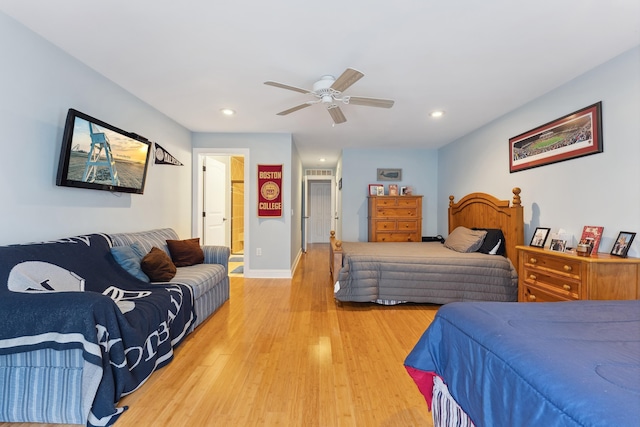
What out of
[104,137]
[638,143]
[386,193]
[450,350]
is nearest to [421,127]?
[386,193]

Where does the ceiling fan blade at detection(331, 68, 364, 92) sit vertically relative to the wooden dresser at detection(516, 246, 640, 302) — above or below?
above

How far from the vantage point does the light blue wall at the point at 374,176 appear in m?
5.39

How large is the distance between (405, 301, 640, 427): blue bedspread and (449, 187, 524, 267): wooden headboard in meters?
2.02

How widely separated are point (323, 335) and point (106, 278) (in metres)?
1.79

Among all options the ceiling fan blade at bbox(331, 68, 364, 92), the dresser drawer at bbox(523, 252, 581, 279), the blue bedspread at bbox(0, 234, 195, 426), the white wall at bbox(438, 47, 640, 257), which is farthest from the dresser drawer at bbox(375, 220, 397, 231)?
the blue bedspread at bbox(0, 234, 195, 426)

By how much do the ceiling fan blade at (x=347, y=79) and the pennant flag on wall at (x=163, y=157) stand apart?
2326 mm

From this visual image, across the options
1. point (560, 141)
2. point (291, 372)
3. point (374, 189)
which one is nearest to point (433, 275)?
point (560, 141)

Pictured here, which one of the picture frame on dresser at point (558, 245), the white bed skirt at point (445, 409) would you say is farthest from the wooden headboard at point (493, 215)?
the white bed skirt at point (445, 409)

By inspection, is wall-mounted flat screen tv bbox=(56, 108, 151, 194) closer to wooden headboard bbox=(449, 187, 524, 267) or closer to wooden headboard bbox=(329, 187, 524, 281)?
wooden headboard bbox=(329, 187, 524, 281)

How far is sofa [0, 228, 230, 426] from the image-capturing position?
1318 mm

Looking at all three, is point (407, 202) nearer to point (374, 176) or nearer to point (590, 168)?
point (374, 176)

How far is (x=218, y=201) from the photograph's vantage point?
5.09 meters

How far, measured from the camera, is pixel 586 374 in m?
0.69

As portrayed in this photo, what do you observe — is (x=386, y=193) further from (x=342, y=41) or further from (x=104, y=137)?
(x=104, y=137)
